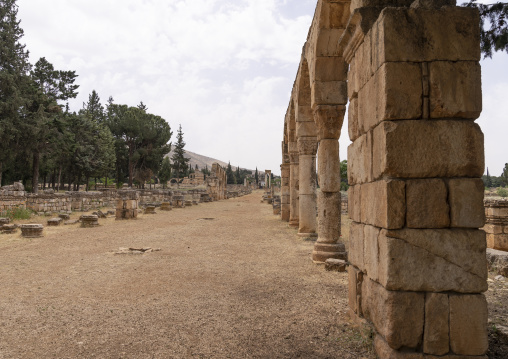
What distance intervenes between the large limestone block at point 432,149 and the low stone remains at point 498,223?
25.5 ft

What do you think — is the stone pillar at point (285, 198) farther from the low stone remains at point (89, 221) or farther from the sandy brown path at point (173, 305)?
the low stone remains at point (89, 221)

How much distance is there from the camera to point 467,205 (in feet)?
10.9

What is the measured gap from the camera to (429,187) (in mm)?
3359

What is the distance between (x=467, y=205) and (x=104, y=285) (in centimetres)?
593

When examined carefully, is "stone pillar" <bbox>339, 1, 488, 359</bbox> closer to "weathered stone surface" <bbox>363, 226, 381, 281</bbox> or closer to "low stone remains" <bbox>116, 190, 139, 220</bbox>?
"weathered stone surface" <bbox>363, 226, 381, 281</bbox>

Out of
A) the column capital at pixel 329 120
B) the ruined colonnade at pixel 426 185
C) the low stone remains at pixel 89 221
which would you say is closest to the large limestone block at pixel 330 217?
the column capital at pixel 329 120

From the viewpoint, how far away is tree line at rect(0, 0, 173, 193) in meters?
29.3

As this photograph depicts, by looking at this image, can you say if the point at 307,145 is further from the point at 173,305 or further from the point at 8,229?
the point at 8,229

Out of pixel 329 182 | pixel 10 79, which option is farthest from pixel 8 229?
pixel 10 79

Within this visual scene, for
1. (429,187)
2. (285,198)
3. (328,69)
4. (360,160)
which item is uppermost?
(328,69)

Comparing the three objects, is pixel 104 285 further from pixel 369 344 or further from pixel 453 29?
pixel 453 29

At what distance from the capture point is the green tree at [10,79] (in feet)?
91.7

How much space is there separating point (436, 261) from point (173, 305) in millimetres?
3702

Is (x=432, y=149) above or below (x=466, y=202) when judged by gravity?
above
